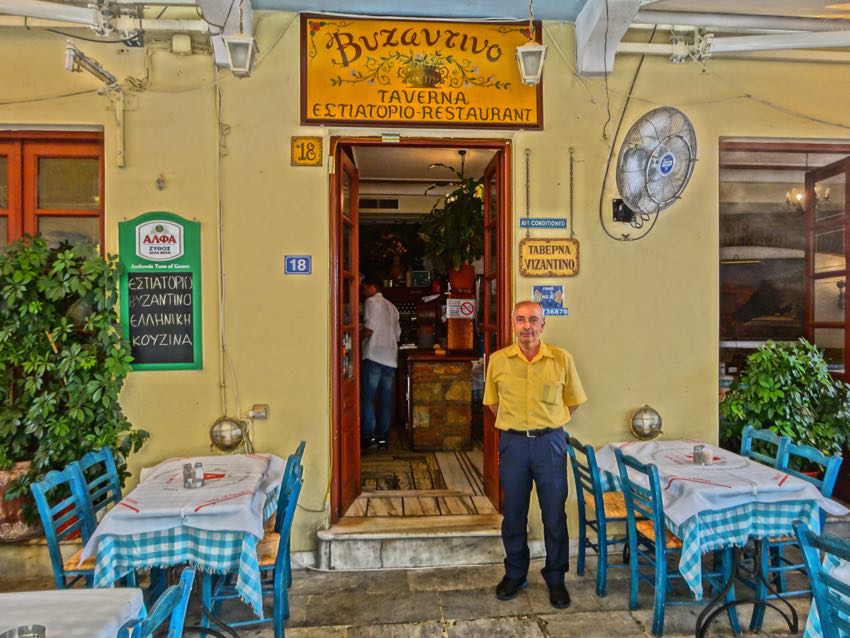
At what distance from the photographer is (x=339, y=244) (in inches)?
165

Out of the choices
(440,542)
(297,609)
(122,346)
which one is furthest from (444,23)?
(297,609)

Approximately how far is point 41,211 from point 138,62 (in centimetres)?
124

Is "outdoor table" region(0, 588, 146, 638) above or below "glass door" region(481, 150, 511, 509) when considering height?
below

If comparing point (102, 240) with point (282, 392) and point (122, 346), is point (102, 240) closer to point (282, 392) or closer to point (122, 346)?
point (122, 346)

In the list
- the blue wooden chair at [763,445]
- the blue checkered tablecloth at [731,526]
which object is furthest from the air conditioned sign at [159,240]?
the blue wooden chair at [763,445]

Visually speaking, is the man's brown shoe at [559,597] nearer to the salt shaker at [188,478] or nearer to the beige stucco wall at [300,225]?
the beige stucco wall at [300,225]

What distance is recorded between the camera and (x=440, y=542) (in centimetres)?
400

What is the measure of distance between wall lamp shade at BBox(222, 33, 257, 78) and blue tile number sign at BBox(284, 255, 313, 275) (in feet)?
3.93

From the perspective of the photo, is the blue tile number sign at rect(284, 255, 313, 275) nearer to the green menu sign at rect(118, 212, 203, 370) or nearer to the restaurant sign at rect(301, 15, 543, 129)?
the green menu sign at rect(118, 212, 203, 370)

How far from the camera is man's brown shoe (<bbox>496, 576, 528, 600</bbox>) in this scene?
11.6 feet

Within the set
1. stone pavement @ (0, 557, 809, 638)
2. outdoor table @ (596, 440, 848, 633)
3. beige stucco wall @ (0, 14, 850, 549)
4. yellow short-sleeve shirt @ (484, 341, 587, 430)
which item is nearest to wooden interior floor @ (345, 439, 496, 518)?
stone pavement @ (0, 557, 809, 638)

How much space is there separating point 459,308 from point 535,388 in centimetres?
336

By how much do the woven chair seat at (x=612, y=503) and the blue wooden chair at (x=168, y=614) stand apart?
102 inches

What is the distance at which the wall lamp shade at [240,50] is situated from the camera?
3357 mm
